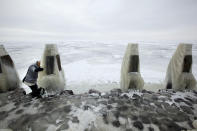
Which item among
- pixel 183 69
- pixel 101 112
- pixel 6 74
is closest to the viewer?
pixel 101 112

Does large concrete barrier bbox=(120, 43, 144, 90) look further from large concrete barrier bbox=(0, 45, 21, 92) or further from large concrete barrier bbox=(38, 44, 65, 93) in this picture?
large concrete barrier bbox=(0, 45, 21, 92)

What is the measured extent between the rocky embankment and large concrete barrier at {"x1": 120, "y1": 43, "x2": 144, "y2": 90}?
56 centimetres

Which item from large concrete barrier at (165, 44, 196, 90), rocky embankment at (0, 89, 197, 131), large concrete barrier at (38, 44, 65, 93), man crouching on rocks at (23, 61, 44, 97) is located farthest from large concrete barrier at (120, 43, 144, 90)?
man crouching on rocks at (23, 61, 44, 97)

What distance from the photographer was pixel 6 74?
142 inches

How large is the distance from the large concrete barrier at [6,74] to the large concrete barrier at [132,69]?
394 cm

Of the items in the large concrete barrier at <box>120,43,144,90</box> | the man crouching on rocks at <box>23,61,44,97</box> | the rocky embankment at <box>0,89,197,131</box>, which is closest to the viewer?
the rocky embankment at <box>0,89,197,131</box>

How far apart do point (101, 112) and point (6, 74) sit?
3.37 m

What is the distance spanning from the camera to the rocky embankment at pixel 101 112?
2.21 m

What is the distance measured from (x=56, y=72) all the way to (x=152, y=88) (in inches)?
207

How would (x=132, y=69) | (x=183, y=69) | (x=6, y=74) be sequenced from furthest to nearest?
1. (x=132, y=69)
2. (x=183, y=69)
3. (x=6, y=74)

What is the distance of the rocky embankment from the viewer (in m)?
2.21

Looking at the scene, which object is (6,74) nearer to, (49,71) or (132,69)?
(49,71)

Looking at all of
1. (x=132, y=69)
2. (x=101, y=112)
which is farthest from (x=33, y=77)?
(x=132, y=69)

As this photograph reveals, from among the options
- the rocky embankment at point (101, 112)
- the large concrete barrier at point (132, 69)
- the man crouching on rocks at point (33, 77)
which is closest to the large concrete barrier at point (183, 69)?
the rocky embankment at point (101, 112)
